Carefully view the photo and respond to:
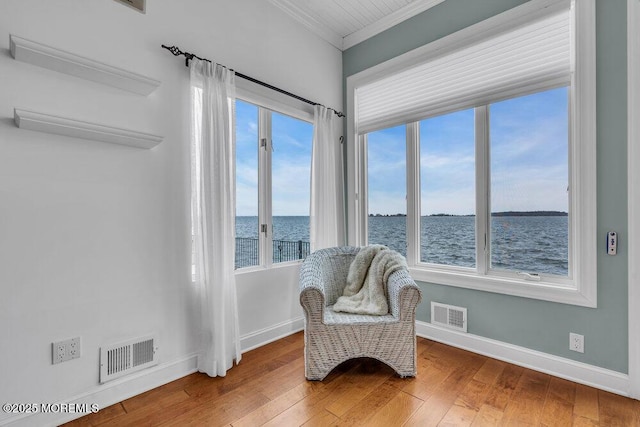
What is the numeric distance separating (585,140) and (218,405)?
2.86 m

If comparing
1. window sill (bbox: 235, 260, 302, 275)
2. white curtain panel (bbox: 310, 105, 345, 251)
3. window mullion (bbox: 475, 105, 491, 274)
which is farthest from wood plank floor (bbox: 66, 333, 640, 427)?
white curtain panel (bbox: 310, 105, 345, 251)

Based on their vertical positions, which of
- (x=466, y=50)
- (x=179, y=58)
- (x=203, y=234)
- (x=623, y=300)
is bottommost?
(x=623, y=300)

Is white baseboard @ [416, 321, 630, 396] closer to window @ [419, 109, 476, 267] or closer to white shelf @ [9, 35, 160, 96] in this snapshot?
window @ [419, 109, 476, 267]

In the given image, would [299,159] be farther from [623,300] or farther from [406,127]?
[623,300]

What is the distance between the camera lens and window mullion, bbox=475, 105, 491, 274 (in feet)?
8.32

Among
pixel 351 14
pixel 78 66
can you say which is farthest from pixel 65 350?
pixel 351 14

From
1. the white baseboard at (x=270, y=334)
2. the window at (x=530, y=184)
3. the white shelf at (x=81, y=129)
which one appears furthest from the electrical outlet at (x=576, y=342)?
the white shelf at (x=81, y=129)

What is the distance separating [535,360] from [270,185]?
8.10 feet

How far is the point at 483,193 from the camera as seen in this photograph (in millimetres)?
2549

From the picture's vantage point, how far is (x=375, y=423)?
1.65 m

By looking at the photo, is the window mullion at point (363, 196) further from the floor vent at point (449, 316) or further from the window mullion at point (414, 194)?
the floor vent at point (449, 316)

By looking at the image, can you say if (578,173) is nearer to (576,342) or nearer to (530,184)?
(530,184)

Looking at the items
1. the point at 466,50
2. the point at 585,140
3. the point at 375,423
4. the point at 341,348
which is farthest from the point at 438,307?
the point at 466,50

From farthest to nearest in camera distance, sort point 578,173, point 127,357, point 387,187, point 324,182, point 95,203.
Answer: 1. point 387,187
2. point 324,182
3. point 578,173
4. point 127,357
5. point 95,203
